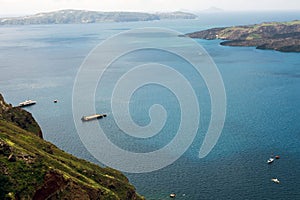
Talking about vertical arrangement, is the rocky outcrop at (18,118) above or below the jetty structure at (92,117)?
above

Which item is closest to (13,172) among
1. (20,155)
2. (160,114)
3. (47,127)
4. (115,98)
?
(20,155)

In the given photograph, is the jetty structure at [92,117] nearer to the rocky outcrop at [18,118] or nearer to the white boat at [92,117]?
the white boat at [92,117]

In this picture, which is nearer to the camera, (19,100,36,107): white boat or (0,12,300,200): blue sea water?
(0,12,300,200): blue sea water

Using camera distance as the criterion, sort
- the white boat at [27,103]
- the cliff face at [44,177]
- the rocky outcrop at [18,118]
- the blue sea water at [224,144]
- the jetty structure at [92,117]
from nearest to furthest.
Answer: the cliff face at [44,177] → the blue sea water at [224,144] → the rocky outcrop at [18,118] → the jetty structure at [92,117] → the white boat at [27,103]

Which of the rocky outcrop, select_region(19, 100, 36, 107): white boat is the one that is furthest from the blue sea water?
the rocky outcrop

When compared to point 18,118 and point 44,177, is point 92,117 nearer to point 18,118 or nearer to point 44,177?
point 18,118

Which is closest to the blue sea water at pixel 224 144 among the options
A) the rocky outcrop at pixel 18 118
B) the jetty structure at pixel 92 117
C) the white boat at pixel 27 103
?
the white boat at pixel 27 103

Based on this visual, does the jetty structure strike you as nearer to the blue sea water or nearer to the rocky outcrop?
the blue sea water

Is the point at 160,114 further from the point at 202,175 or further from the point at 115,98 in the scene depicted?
the point at 202,175

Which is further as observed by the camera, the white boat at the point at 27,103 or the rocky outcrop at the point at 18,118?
the white boat at the point at 27,103
